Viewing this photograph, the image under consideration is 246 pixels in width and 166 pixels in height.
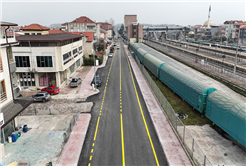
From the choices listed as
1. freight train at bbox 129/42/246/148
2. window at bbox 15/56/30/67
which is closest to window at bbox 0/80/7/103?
window at bbox 15/56/30/67

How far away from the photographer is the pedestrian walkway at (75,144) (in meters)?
16.0

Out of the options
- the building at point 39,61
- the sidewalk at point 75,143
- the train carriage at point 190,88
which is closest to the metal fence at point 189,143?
the train carriage at point 190,88

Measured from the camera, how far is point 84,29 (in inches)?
4016

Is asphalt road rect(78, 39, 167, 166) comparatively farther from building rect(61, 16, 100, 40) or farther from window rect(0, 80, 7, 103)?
building rect(61, 16, 100, 40)

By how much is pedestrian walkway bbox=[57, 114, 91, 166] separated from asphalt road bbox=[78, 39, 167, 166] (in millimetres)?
462

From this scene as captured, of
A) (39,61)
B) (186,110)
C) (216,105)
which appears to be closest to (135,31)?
(39,61)

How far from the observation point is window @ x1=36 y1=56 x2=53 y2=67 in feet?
120

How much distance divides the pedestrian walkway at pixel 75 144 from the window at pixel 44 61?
17274 mm

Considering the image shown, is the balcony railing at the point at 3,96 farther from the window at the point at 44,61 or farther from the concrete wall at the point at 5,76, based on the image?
the window at the point at 44,61

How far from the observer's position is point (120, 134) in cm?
2039

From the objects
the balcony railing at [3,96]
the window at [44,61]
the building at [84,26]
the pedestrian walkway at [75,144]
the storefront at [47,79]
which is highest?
the building at [84,26]

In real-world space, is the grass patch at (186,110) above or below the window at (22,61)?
below

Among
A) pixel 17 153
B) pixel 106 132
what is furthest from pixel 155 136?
pixel 17 153

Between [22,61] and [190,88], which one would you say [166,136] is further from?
[22,61]
